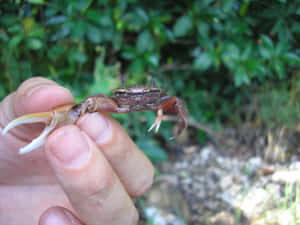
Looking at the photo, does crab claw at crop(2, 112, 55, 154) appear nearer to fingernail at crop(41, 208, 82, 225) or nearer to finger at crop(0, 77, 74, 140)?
finger at crop(0, 77, 74, 140)

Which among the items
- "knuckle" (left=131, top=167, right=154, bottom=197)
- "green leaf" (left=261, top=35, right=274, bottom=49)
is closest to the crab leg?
"knuckle" (left=131, top=167, right=154, bottom=197)

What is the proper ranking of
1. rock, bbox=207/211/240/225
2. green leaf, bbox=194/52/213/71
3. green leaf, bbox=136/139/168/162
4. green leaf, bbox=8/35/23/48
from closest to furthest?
rock, bbox=207/211/240/225
green leaf, bbox=8/35/23/48
green leaf, bbox=136/139/168/162
green leaf, bbox=194/52/213/71

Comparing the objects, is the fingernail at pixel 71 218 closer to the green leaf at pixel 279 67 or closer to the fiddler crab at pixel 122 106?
the fiddler crab at pixel 122 106

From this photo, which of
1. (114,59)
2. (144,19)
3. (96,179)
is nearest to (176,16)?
(144,19)

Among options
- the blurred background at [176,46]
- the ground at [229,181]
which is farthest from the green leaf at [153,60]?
the ground at [229,181]

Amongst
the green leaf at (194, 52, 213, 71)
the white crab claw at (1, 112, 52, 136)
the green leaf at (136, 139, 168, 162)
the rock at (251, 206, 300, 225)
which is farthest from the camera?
the green leaf at (194, 52, 213, 71)
